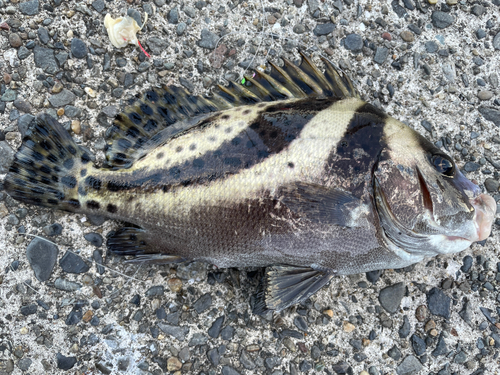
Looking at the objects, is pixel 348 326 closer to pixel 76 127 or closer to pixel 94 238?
pixel 94 238

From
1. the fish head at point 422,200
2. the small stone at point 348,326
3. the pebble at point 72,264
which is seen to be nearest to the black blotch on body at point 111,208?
the pebble at point 72,264

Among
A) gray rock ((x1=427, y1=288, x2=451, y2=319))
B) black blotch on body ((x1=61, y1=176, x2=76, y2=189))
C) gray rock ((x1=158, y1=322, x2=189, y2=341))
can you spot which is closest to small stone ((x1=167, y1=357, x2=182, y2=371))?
gray rock ((x1=158, y1=322, x2=189, y2=341))

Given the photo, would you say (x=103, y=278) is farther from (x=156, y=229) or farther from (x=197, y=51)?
(x=197, y=51)

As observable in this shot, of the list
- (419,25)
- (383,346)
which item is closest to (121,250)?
(383,346)

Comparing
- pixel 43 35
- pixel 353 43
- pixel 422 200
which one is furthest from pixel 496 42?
pixel 43 35

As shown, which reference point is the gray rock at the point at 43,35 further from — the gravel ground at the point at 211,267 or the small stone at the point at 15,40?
the small stone at the point at 15,40
